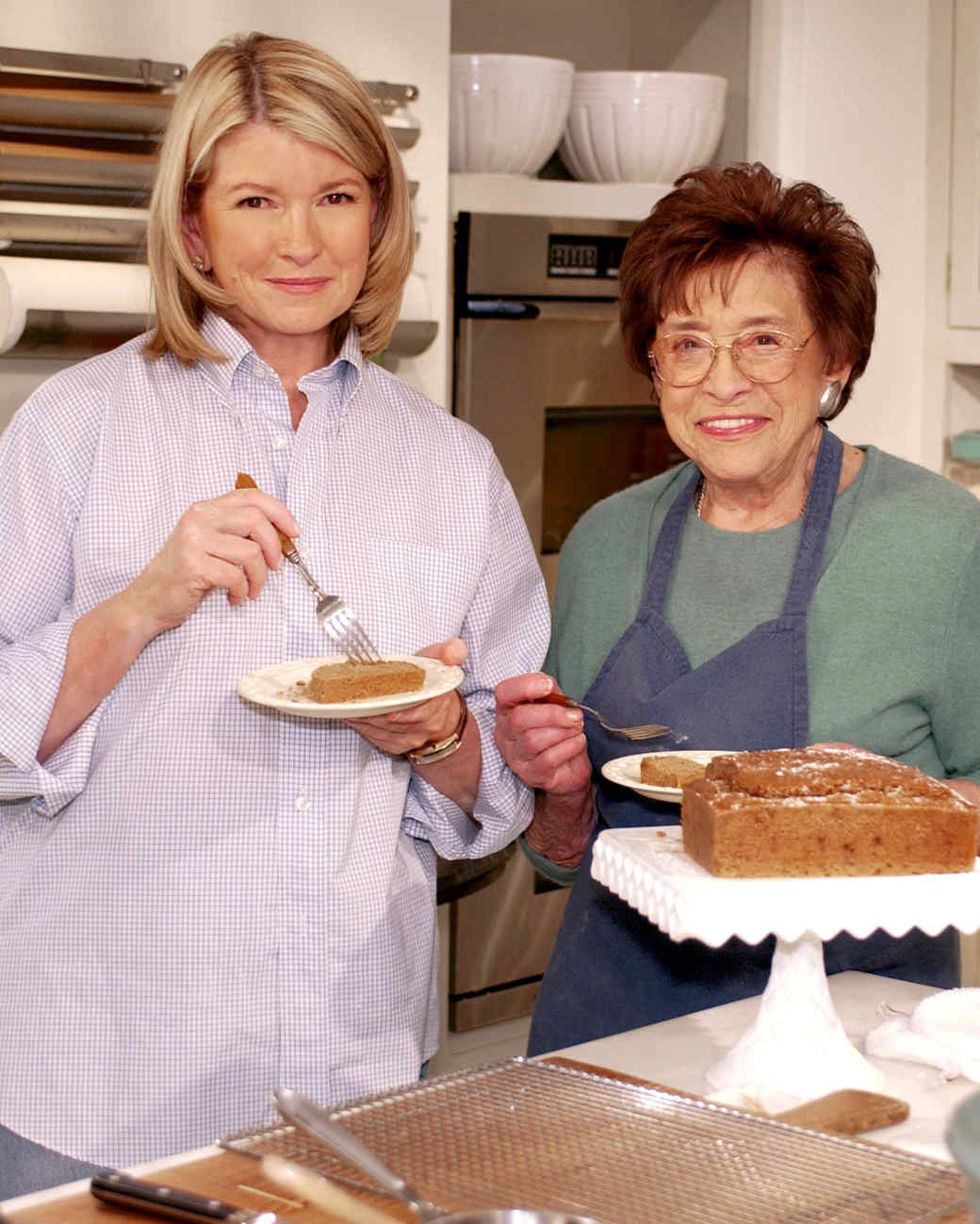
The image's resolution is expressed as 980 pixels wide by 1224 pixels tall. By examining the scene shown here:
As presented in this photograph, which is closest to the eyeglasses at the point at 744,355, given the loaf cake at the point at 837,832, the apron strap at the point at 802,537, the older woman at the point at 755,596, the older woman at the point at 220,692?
the older woman at the point at 755,596

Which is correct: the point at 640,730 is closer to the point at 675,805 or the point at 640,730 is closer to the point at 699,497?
the point at 675,805

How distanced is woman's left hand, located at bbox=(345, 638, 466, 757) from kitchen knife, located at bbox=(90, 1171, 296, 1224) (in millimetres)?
583

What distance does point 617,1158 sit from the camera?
3.47 feet

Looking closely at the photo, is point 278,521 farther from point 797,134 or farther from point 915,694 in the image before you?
point 797,134

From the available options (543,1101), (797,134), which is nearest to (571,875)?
(543,1101)

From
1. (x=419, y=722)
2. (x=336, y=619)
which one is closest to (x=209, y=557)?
(x=336, y=619)

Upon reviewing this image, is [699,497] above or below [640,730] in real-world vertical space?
above

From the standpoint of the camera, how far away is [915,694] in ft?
5.41

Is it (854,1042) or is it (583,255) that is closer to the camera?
(854,1042)

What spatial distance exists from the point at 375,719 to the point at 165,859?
240mm

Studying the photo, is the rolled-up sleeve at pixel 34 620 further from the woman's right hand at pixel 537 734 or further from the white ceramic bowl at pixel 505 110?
the white ceramic bowl at pixel 505 110

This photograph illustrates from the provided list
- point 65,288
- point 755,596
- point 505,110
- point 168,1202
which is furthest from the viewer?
point 505,110

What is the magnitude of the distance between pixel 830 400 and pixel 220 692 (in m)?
0.78

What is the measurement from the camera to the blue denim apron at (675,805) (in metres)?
1.66
